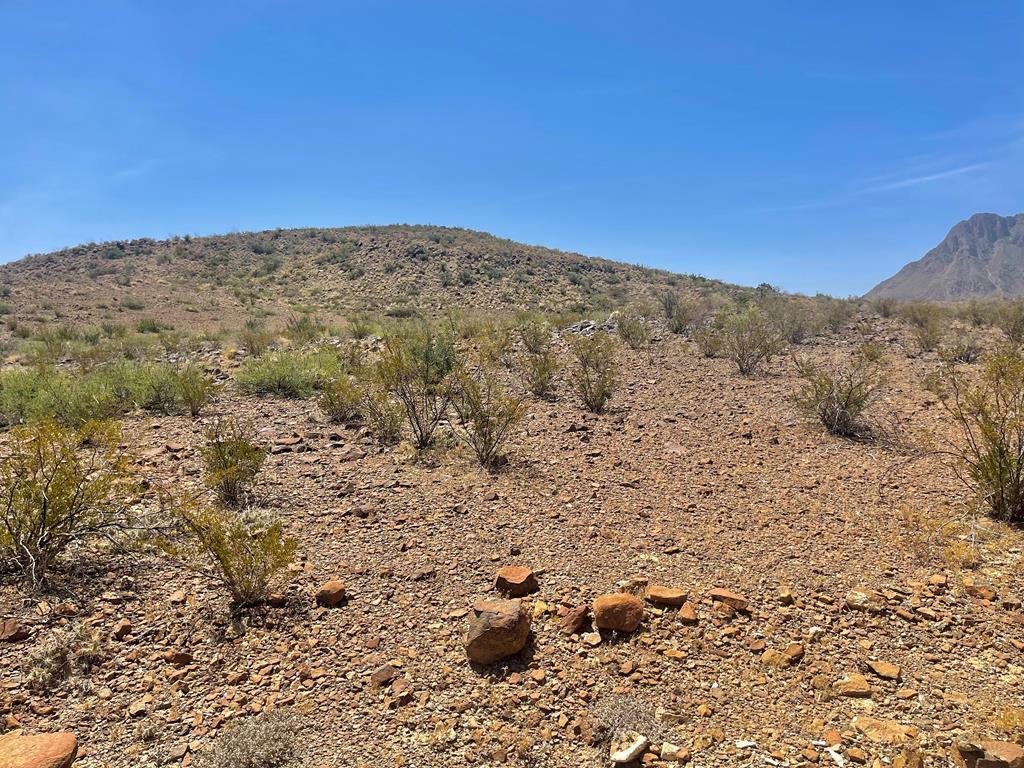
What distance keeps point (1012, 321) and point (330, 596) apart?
17757 millimetres

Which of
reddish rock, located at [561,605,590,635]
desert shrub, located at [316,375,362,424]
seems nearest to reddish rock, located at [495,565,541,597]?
reddish rock, located at [561,605,590,635]

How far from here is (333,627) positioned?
373 cm

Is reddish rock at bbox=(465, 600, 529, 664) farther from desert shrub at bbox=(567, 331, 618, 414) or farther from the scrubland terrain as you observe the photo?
desert shrub at bbox=(567, 331, 618, 414)

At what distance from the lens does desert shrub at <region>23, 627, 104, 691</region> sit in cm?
318

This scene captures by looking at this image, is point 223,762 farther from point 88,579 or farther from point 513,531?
point 513,531

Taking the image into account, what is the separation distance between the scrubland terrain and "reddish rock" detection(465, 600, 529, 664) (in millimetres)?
14

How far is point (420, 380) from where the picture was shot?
8.65 metres

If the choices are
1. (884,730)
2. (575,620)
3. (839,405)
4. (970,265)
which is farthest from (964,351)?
(970,265)

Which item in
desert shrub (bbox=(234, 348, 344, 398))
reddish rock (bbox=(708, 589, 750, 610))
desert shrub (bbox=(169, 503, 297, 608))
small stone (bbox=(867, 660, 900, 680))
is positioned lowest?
small stone (bbox=(867, 660, 900, 680))

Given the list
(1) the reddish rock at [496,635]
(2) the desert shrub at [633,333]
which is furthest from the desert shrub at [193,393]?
(2) the desert shrub at [633,333]

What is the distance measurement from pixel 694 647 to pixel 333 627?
228 centimetres

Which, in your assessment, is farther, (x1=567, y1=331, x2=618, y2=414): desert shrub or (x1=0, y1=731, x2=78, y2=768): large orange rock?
(x1=567, y1=331, x2=618, y2=414): desert shrub

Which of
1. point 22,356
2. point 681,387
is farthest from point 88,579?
point 22,356

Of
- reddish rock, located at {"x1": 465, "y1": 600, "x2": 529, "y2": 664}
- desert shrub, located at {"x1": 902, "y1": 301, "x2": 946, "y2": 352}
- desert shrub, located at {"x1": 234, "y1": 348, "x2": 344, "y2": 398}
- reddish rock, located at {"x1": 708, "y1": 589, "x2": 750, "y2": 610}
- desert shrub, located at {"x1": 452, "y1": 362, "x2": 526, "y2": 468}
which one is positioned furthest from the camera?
desert shrub, located at {"x1": 902, "y1": 301, "x2": 946, "y2": 352}
